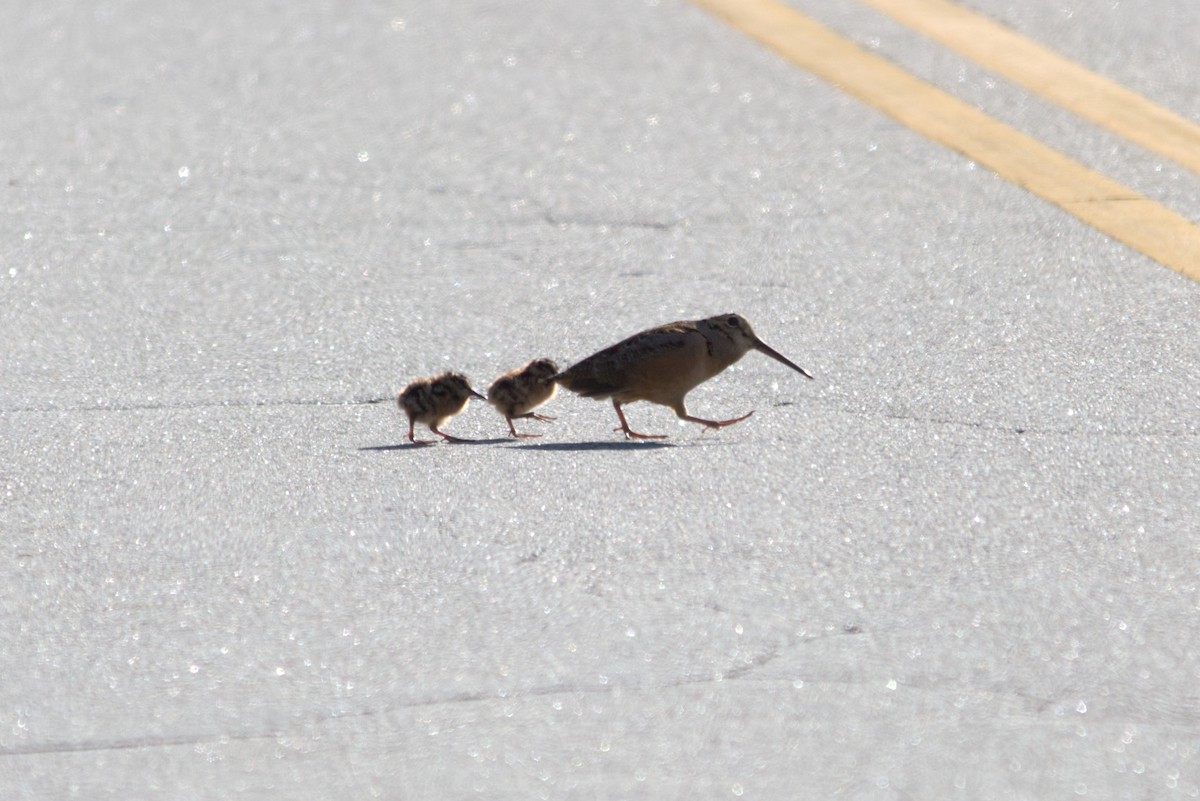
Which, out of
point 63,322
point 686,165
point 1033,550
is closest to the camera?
point 1033,550

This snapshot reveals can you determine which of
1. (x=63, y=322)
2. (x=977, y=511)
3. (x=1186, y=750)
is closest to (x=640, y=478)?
(x=977, y=511)

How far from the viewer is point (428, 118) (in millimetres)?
10781

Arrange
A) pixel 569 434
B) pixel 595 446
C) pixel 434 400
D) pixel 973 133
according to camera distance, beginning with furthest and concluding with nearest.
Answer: pixel 973 133 < pixel 569 434 < pixel 434 400 < pixel 595 446

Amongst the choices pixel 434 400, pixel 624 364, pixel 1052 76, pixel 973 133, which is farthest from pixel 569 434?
pixel 1052 76

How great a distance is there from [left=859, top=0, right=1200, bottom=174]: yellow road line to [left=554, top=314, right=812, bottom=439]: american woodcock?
363cm

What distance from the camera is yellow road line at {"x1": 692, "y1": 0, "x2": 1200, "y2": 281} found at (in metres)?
9.05

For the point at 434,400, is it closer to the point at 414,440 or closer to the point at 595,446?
the point at 414,440

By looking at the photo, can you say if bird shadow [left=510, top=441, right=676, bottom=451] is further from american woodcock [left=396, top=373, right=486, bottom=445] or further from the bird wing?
american woodcock [left=396, top=373, right=486, bottom=445]

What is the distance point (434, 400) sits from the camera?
712cm

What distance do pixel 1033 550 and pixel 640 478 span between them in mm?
1338

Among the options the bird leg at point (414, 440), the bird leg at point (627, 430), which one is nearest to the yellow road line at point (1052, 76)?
the bird leg at point (627, 430)

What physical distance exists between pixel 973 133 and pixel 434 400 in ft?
14.3

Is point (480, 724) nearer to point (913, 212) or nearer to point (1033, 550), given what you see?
point (1033, 550)

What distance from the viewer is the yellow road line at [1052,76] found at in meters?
10.2
